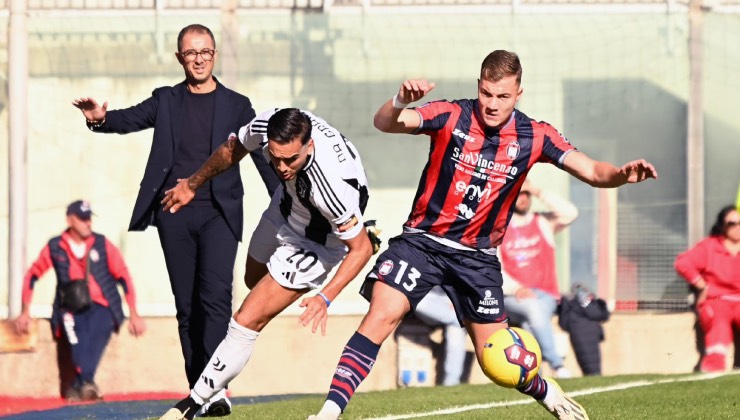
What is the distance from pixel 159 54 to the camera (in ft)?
46.7

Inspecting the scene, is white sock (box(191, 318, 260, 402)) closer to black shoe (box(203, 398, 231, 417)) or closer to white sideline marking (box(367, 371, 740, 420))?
black shoe (box(203, 398, 231, 417))

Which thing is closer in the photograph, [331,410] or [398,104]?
[331,410]

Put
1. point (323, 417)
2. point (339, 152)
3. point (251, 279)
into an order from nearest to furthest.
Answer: point (323, 417), point (339, 152), point (251, 279)

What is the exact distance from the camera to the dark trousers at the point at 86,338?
12953 mm

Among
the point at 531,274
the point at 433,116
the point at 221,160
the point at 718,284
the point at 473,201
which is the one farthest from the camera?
the point at 531,274

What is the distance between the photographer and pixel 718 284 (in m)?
13.3

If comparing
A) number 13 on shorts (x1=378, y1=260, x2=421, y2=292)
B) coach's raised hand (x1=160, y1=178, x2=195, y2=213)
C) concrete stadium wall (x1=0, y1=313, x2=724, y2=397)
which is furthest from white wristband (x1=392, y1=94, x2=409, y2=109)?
concrete stadium wall (x1=0, y1=313, x2=724, y2=397)

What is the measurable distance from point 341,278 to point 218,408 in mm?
1968

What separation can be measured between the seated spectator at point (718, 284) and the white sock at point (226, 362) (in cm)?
635

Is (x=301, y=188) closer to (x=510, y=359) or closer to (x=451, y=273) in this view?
(x=451, y=273)

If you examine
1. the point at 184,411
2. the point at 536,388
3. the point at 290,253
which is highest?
the point at 290,253

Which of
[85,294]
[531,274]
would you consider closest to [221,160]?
[85,294]

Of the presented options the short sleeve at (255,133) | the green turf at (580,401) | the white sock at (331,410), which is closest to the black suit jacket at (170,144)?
the short sleeve at (255,133)

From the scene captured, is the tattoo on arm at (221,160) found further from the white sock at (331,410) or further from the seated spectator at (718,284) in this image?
the seated spectator at (718,284)
